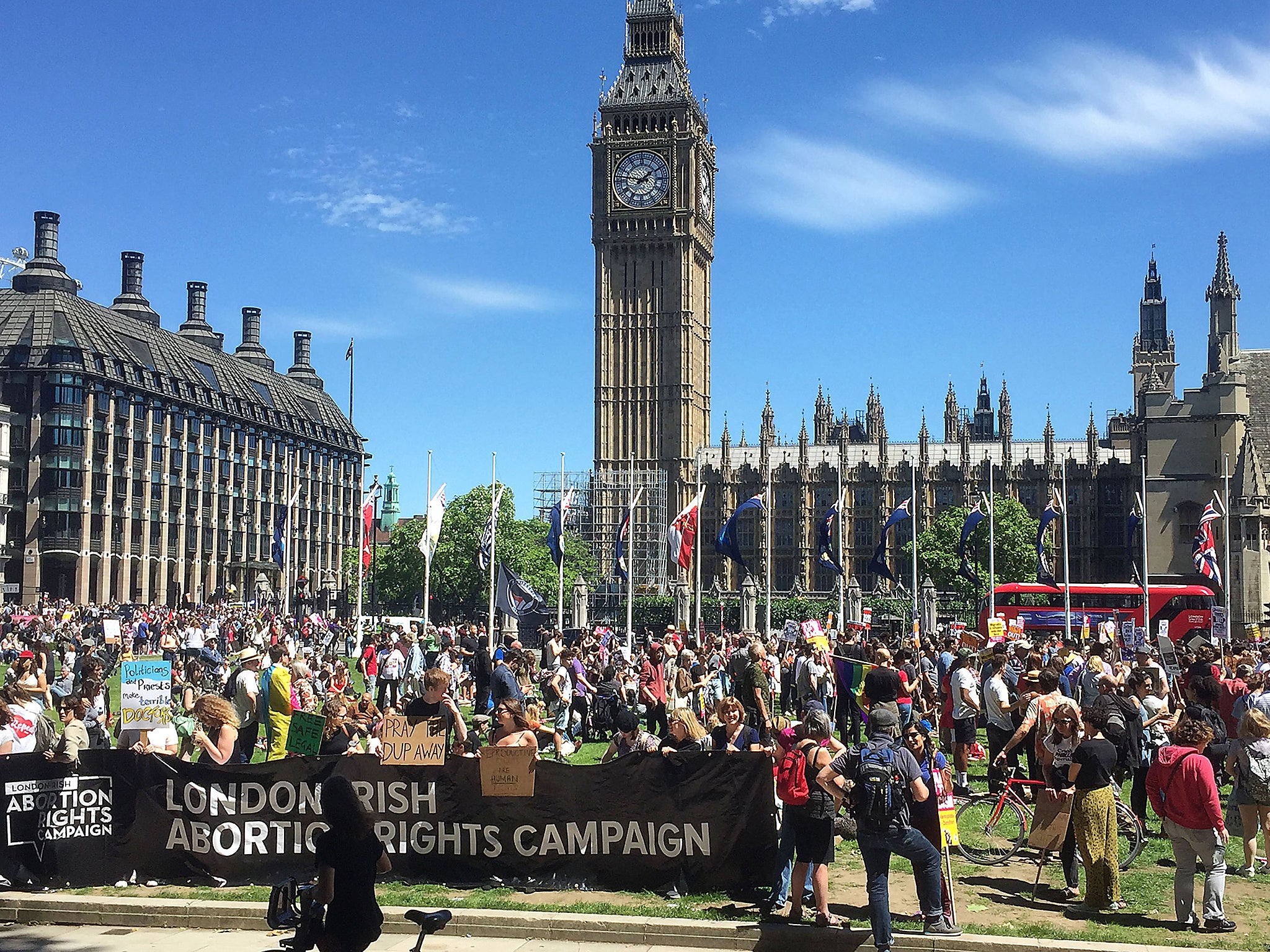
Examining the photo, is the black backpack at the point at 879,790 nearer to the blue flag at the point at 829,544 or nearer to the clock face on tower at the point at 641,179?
the blue flag at the point at 829,544

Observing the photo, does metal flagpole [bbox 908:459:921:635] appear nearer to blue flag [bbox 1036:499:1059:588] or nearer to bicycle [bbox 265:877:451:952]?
blue flag [bbox 1036:499:1059:588]

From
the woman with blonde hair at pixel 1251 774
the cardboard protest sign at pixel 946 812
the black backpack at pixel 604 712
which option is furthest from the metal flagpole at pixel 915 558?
the cardboard protest sign at pixel 946 812

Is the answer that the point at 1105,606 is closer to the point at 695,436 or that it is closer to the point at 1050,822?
the point at 1050,822

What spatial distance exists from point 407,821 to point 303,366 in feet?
442

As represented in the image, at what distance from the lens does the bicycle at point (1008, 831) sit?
1300cm

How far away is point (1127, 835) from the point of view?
13883 millimetres

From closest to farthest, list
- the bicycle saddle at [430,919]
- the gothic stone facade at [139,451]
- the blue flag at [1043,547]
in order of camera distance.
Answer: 1. the bicycle saddle at [430,919]
2. the blue flag at [1043,547]
3. the gothic stone facade at [139,451]

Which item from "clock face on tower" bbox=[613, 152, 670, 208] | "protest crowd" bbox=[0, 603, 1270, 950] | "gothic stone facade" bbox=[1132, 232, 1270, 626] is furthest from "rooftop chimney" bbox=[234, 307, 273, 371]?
"protest crowd" bbox=[0, 603, 1270, 950]

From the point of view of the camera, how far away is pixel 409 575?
101938 mm

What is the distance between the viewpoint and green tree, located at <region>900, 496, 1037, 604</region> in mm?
88250

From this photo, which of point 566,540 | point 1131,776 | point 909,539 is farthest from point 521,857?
point 909,539

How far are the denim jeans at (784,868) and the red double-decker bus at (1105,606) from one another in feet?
120

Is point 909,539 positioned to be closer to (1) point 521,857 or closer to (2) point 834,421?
(2) point 834,421

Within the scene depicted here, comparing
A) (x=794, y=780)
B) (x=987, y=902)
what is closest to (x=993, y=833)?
(x=987, y=902)
